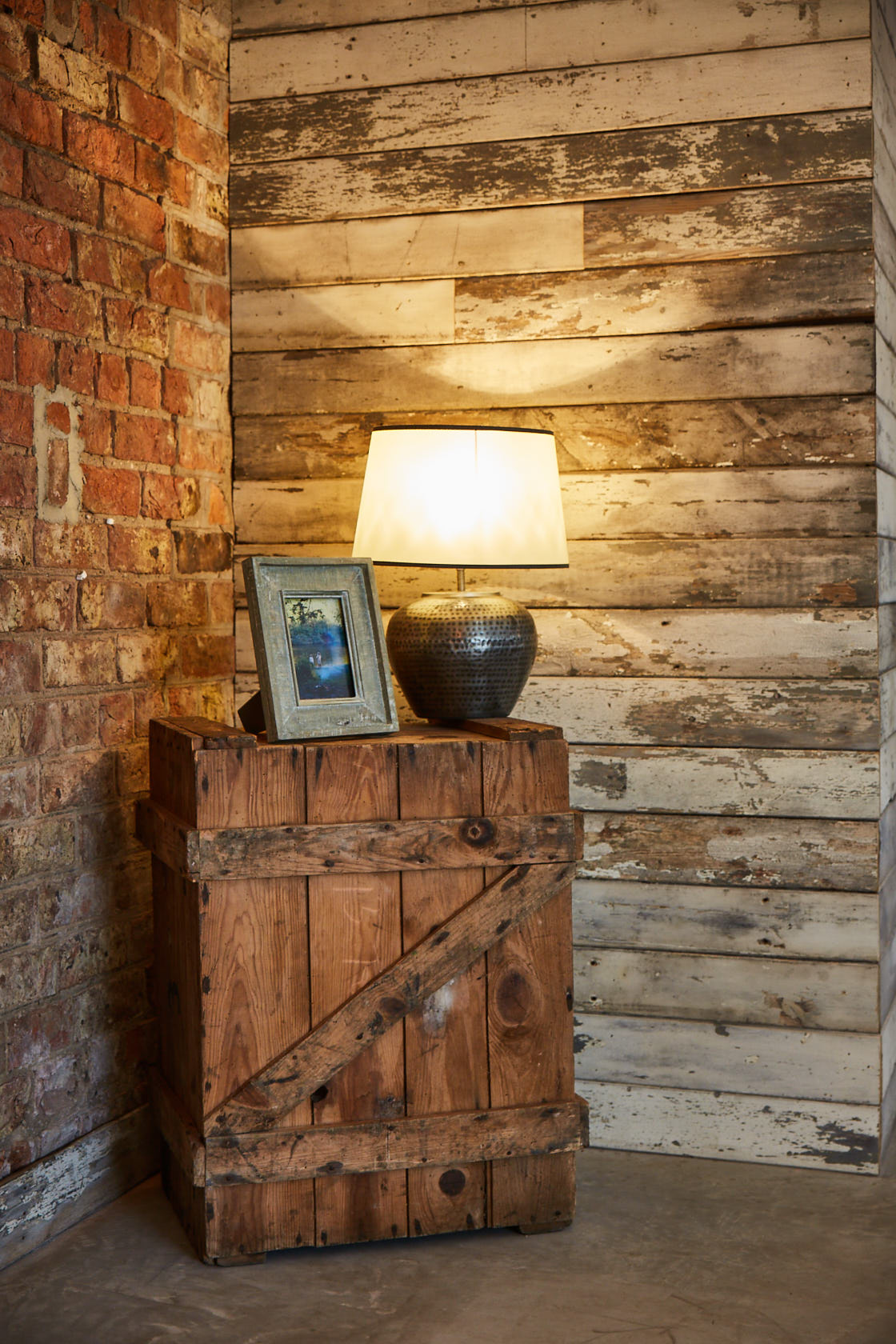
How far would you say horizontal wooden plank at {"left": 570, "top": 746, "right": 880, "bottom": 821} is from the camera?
2477mm

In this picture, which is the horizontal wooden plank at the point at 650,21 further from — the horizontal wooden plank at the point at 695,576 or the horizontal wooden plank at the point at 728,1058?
the horizontal wooden plank at the point at 728,1058

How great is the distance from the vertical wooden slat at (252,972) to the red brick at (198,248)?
113 cm

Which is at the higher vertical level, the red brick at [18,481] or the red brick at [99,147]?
the red brick at [99,147]

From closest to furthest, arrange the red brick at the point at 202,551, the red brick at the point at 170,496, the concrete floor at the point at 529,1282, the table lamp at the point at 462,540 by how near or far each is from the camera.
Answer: the concrete floor at the point at 529,1282, the table lamp at the point at 462,540, the red brick at the point at 170,496, the red brick at the point at 202,551

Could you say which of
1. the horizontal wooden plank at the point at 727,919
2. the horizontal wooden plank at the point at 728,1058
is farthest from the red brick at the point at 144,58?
the horizontal wooden plank at the point at 728,1058

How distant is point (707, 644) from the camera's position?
100 inches

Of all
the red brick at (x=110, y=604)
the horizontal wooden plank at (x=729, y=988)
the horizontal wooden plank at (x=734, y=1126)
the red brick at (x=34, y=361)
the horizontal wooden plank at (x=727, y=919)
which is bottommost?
the horizontal wooden plank at (x=734, y=1126)

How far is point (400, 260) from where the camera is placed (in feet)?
8.82

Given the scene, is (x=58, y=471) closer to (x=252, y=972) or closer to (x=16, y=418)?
(x=16, y=418)

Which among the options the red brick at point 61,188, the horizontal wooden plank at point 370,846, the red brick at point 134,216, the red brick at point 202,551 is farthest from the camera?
the red brick at point 202,551

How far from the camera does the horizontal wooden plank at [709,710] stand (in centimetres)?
248

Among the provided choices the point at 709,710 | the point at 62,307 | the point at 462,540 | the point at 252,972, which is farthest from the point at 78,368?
the point at 709,710

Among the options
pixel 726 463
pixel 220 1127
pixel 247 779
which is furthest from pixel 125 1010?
pixel 726 463

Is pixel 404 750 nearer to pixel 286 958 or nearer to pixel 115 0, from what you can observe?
pixel 286 958
